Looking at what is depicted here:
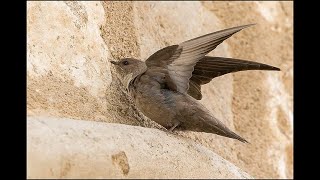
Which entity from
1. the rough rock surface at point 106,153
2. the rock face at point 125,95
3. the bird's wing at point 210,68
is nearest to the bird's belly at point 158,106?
the rock face at point 125,95

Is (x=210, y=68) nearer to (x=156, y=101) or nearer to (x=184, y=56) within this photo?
(x=184, y=56)

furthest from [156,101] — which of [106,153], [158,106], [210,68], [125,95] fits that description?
[106,153]

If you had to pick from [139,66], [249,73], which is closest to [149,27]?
[139,66]

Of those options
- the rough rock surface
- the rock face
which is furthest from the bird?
the rough rock surface

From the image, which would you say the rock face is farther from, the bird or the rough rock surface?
the bird

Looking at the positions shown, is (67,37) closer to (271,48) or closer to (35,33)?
(35,33)

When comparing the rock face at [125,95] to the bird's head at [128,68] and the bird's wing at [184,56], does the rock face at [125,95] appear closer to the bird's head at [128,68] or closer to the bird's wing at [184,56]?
the bird's head at [128,68]
